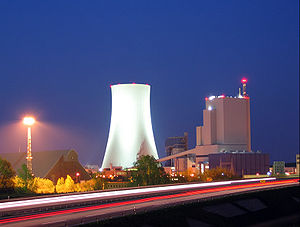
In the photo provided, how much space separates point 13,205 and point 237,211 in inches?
372

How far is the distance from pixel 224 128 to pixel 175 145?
42.1 feet

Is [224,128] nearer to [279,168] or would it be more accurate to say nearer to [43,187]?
[279,168]

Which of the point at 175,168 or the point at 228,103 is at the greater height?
the point at 228,103

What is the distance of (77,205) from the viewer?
62.6ft

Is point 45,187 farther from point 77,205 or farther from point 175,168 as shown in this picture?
point 175,168

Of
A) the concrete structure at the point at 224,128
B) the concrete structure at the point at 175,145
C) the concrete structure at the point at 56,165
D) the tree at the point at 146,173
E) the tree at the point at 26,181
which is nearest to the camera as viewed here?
the tree at the point at 26,181

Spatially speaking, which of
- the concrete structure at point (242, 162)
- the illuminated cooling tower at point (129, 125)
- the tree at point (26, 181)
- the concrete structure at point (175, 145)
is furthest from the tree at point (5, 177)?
the concrete structure at point (175, 145)

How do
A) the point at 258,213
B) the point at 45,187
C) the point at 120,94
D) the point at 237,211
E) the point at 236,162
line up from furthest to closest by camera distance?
1. the point at 236,162
2. the point at 120,94
3. the point at 45,187
4. the point at 258,213
5. the point at 237,211

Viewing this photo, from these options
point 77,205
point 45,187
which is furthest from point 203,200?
point 45,187

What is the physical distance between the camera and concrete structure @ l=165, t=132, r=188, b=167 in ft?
227

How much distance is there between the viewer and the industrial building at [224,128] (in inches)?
2330

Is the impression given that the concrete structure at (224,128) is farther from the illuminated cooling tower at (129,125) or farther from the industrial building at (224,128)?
the illuminated cooling tower at (129,125)

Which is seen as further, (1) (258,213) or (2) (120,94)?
(2) (120,94)

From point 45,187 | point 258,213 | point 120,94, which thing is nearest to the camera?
point 258,213
